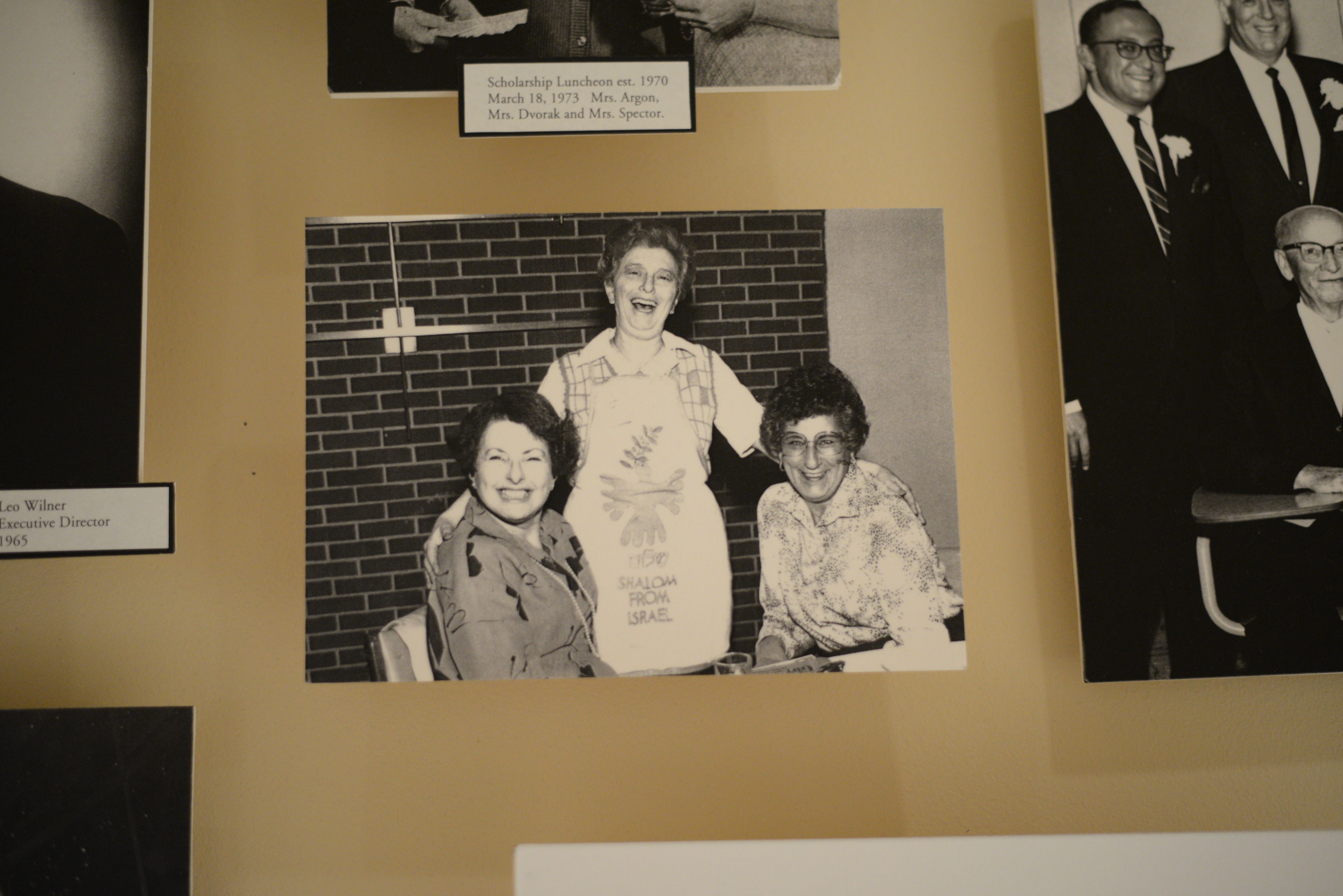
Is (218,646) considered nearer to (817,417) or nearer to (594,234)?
(594,234)

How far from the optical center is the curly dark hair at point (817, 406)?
1.49 meters

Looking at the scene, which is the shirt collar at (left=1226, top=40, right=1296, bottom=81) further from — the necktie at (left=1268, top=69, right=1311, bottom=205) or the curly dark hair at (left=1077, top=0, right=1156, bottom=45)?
the curly dark hair at (left=1077, top=0, right=1156, bottom=45)

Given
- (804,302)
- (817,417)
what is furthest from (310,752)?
(804,302)

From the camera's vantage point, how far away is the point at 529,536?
58.2 inches

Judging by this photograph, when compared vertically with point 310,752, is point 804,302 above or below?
above

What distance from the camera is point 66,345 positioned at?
149 cm

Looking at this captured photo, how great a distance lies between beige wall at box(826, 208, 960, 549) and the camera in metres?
1.50

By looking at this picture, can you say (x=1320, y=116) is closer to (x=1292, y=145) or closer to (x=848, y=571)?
(x=1292, y=145)

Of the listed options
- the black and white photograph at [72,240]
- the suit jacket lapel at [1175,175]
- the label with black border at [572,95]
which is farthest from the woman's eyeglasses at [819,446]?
the black and white photograph at [72,240]

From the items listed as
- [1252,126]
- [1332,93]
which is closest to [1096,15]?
[1252,126]

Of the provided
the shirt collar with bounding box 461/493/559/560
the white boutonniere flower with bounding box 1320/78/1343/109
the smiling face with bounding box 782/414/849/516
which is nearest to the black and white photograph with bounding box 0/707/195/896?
the shirt collar with bounding box 461/493/559/560

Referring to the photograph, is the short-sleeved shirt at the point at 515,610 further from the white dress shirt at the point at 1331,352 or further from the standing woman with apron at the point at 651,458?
the white dress shirt at the point at 1331,352

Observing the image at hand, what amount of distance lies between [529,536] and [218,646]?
59 cm

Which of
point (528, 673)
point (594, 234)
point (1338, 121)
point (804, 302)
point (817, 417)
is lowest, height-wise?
point (528, 673)
